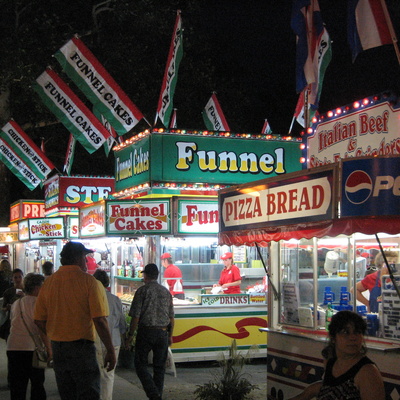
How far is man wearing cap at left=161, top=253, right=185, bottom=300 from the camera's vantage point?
13180 millimetres

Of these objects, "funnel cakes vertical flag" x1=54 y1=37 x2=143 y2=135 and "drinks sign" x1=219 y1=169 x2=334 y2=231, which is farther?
"funnel cakes vertical flag" x1=54 y1=37 x2=143 y2=135

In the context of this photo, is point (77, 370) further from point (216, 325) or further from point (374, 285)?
point (216, 325)

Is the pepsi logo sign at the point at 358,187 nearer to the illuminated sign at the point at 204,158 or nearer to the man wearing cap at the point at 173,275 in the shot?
the illuminated sign at the point at 204,158

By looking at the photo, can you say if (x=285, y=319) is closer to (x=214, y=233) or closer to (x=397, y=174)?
(x=397, y=174)

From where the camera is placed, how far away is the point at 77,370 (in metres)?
5.82

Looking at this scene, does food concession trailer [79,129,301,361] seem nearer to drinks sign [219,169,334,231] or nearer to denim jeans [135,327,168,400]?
denim jeans [135,327,168,400]

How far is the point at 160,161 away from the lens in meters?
12.6

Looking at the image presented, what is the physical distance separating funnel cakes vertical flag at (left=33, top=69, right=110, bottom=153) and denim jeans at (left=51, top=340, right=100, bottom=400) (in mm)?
9721

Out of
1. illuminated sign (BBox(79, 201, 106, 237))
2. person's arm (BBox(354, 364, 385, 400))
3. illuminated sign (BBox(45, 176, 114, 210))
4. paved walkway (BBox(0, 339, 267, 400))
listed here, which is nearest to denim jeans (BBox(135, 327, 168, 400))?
paved walkway (BBox(0, 339, 267, 400))

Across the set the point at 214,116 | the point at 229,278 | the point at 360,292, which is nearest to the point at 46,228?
the point at 214,116

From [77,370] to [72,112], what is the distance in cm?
1006

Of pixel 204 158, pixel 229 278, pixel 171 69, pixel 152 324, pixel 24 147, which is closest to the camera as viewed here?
pixel 152 324

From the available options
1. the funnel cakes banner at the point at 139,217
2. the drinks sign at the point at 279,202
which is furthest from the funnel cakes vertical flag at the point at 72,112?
the drinks sign at the point at 279,202

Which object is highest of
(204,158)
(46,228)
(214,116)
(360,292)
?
(214,116)
